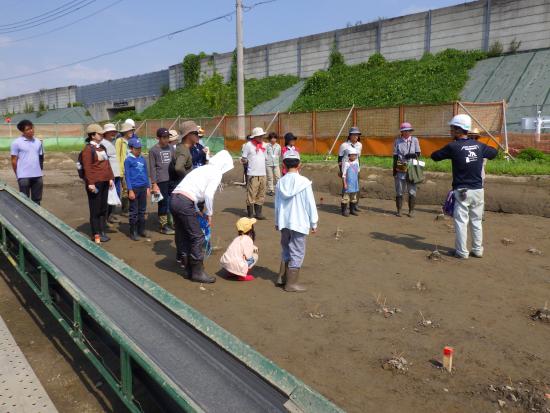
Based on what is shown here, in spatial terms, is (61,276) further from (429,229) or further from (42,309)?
(429,229)

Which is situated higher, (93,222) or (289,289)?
(93,222)

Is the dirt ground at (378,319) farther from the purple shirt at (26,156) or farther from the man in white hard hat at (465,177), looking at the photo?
the purple shirt at (26,156)

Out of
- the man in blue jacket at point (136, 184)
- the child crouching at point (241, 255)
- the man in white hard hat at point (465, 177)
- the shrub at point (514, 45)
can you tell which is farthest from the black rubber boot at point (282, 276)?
the shrub at point (514, 45)

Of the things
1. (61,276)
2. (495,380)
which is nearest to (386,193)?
(495,380)

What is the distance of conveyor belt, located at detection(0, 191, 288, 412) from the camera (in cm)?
237

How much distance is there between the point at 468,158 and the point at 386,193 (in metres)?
5.81

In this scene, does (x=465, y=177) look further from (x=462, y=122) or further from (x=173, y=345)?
(x=173, y=345)

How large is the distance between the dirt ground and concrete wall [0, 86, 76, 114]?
62.5 metres

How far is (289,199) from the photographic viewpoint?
547 centimetres

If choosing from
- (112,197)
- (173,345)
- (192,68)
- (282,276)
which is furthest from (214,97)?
(173,345)

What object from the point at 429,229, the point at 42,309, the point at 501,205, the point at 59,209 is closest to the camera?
the point at 42,309

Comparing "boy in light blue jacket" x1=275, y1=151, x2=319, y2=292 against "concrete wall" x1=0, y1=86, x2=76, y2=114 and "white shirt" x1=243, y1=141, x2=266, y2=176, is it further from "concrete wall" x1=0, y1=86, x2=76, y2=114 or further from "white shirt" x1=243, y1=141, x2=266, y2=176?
"concrete wall" x1=0, y1=86, x2=76, y2=114

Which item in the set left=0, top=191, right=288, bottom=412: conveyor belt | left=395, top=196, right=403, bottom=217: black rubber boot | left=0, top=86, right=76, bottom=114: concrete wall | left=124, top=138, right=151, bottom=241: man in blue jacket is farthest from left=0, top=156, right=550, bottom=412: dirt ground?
left=0, top=86, right=76, bottom=114: concrete wall

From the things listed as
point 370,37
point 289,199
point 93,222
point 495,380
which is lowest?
point 495,380
